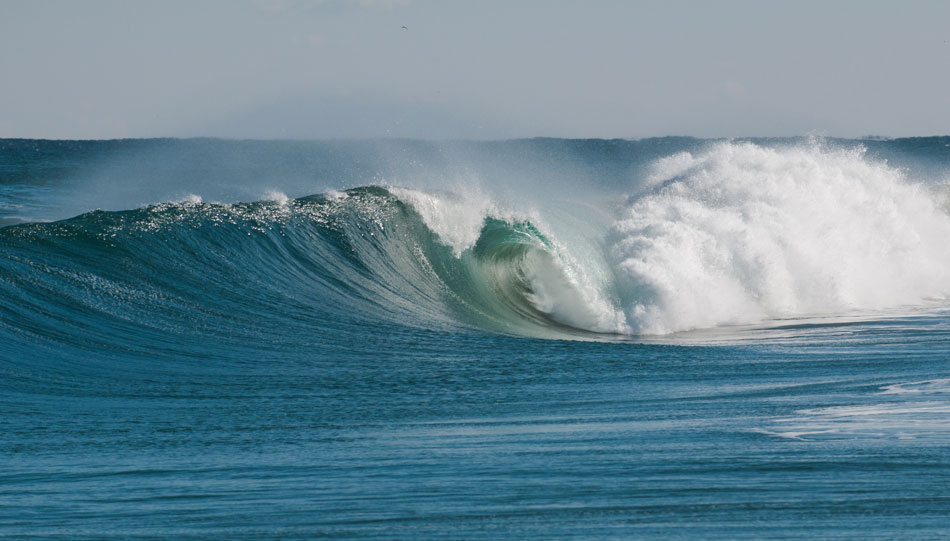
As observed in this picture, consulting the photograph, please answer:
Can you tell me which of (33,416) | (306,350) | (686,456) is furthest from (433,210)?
(686,456)

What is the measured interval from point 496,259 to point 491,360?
19.4ft

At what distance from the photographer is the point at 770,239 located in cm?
1720

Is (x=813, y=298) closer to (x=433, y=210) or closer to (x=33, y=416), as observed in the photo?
(x=433, y=210)

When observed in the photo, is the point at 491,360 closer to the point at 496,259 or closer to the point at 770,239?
the point at 496,259

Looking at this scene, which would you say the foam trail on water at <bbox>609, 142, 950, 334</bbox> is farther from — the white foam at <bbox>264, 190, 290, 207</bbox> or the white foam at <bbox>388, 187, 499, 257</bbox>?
the white foam at <bbox>264, 190, 290, 207</bbox>

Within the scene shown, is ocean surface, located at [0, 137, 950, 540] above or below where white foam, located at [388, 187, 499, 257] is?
below

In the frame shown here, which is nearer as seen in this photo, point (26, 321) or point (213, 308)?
point (26, 321)

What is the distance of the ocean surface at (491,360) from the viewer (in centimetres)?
588

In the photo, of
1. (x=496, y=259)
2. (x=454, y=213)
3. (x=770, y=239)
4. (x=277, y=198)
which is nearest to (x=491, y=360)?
(x=496, y=259)

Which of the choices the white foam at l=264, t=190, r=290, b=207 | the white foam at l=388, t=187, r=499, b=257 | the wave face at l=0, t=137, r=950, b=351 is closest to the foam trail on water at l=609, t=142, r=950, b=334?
the wave face at l=0, t=137, r=950, b=351

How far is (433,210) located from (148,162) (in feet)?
132

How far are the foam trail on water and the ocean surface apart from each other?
2.2 inches

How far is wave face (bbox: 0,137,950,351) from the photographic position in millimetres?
12641

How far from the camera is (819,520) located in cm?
550
